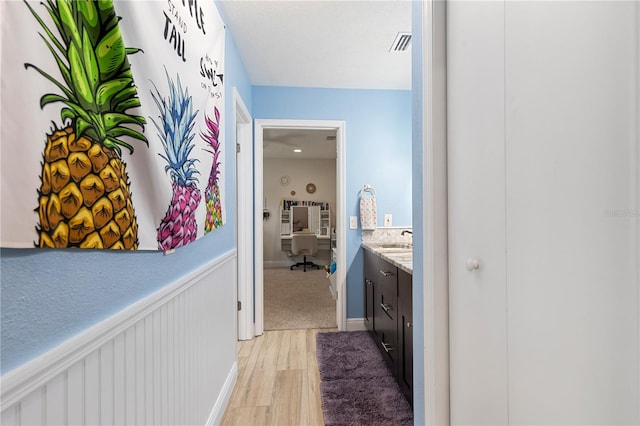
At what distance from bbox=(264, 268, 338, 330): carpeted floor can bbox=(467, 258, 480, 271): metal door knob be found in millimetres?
2353

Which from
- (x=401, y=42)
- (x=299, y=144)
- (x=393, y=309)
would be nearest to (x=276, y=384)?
(x=393, y=309)

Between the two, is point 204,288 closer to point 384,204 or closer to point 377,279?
point 377,279

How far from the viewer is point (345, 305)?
294cm

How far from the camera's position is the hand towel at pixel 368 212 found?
2877mm

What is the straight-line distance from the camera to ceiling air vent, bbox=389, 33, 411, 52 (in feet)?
6.60

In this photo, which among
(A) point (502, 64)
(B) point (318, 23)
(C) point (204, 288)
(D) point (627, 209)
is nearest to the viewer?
(D) point (627, 209)

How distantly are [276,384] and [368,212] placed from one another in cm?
165

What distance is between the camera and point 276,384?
6.55 feet

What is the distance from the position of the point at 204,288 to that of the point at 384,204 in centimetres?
203

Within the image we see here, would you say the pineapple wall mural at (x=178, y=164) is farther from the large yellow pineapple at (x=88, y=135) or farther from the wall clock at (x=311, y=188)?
the wall clock at (x=311, y=188)

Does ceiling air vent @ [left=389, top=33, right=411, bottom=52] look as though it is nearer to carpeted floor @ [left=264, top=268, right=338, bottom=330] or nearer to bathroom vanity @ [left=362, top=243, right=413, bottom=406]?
bathroom vanity @ [left=362, top=243, right=413, bottom=406]

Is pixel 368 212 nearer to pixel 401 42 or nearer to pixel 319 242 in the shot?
pixel 401 42

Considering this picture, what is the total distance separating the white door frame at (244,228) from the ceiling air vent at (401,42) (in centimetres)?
133

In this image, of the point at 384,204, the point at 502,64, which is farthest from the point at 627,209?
the point at 384,204
